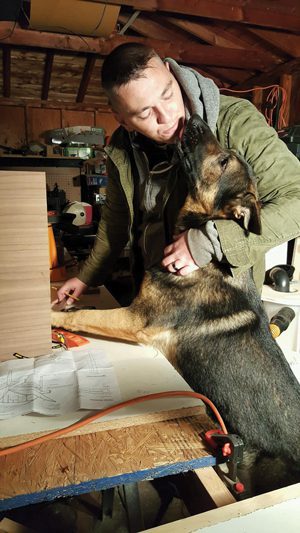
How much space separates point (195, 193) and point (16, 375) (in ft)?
3.58

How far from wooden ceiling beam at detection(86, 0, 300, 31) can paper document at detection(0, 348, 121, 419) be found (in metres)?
4.94

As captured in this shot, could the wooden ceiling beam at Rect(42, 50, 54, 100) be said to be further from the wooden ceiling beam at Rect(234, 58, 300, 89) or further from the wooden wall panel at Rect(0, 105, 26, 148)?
the wooden ceiling beam at Rect(234, 58, 300, 89)

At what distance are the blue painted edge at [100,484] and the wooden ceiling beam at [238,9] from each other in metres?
5.30

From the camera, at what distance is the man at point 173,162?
136cm

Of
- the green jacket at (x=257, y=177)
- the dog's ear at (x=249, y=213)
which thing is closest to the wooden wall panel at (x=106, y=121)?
the green jacket at (x=257, y=177)

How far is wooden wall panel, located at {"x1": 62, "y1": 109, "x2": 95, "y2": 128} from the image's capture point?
7633 millimetres

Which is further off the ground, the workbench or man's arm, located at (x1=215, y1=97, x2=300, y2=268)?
A: man's arm, located at (x1=215, y1=97, x2=300, y2=268)

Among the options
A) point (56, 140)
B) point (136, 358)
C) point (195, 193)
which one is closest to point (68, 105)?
point (56, 140)

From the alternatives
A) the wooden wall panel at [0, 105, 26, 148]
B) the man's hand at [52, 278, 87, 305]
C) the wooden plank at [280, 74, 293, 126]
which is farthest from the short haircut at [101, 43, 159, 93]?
the wooden wall panel at [0, 105, 26, 148]

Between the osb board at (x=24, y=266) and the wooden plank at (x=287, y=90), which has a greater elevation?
the wooden plank at (x=287, y=90)

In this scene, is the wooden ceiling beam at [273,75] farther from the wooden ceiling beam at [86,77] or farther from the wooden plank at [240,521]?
the wooden plank at [240,521]

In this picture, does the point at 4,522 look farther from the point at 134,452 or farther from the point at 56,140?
the point at 56,140

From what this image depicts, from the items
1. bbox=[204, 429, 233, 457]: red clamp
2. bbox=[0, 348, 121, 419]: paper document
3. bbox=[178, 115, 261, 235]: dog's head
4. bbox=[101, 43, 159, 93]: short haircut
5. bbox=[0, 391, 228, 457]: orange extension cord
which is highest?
bbox=[101, 43, 159, 93]: short haircut

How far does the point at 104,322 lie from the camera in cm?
143
